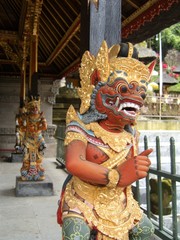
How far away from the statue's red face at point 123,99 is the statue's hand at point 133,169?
257 millimetres

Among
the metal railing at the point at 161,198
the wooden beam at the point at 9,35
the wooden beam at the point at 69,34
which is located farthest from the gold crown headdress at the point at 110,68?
the wooden beam at the point at 9,35

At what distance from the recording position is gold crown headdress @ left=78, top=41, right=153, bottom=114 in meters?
2.04

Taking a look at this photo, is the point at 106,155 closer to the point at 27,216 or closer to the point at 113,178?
the point at 113,178

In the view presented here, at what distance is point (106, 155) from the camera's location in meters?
2.07

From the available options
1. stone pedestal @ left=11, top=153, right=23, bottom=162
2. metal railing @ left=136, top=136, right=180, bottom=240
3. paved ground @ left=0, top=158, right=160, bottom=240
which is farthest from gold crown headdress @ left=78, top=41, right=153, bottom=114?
stone pedestal @ left=11, top=153, right=23, bottom=162

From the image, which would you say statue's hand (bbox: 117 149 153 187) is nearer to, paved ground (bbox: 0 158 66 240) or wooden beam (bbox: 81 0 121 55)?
wooden beam (bbox: 81 0 121 55)

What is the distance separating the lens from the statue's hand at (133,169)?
188 cm

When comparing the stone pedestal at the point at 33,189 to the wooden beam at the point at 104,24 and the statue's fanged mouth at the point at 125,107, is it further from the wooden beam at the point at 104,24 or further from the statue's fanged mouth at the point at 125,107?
the statue's fanged mouth at the point at 125,107

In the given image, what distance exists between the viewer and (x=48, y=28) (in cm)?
934

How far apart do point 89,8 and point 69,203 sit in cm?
142

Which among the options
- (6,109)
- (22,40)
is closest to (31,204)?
(22,40)

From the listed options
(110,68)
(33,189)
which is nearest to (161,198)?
(110,68)

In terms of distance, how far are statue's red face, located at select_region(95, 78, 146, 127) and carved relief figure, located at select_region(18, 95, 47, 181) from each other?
397 centimetres

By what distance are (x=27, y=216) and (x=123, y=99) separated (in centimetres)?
315
